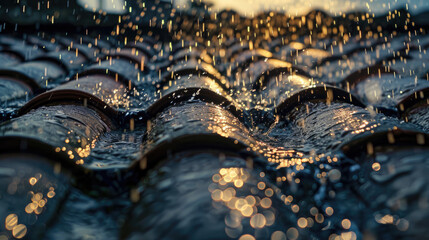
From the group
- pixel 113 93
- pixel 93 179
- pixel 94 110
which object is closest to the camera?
pixel 93 179

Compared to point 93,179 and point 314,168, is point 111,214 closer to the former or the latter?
point 93,179

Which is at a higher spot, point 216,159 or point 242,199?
point 216,159

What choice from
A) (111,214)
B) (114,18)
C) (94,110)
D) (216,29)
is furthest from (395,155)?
(114,18)

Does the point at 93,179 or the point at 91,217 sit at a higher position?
the point at 93,179

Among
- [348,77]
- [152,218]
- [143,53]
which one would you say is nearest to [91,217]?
[152,218]

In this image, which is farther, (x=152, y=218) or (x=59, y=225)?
(x=59, y=225)

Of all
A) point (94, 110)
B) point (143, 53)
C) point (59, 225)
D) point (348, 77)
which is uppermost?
point (143, 53)

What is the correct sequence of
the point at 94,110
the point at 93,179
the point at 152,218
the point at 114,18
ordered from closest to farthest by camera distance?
the point at 152,218 < the point at 93,179 < the point at 94,110 < the point at 114,18

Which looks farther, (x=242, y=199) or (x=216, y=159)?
(x=216, y=159)

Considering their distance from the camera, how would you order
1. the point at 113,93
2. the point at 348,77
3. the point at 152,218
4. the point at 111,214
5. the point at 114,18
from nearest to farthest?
1. the point at 152,218
2. the point at 111,214
3. the point at 113,93
4. the point at 348,77
5. the point at 114,18

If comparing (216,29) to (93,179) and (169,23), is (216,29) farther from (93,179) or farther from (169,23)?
(93,179)
